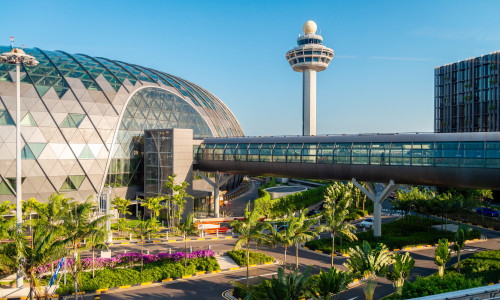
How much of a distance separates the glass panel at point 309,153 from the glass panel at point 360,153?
13.9 ft

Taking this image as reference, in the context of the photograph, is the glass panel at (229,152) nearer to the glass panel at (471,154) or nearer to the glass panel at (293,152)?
the glass panel at (293,152)

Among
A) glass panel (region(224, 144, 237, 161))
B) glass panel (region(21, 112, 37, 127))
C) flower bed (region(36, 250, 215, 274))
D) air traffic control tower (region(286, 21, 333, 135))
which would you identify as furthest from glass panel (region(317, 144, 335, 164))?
air traffic control tower (region(286, 21, 333, 135))

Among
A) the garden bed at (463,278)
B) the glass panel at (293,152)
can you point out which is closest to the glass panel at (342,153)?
the glass panel at (293,152)

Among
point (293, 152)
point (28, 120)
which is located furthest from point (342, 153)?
point (28, 120)

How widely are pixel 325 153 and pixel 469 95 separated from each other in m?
74.1

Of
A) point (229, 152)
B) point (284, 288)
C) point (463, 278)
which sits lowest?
point (463, 278)

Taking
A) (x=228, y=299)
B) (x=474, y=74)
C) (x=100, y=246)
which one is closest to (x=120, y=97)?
(x=100, y=246)

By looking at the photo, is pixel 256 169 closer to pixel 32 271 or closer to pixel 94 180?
pixel 94 180

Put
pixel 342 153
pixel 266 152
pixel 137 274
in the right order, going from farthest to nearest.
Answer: pixel 266 152 → pixel 342 153 → pixel 137 274

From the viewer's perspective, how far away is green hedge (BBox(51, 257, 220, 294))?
22.8 metres

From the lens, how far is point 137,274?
966 inches

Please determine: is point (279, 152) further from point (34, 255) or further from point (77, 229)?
point (34, 255)

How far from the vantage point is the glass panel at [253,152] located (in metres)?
42.3

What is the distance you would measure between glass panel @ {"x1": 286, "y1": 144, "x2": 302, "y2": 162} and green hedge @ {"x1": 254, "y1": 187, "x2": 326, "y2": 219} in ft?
23.9
